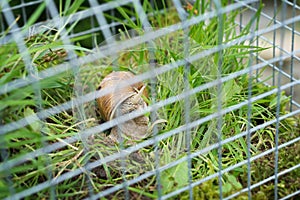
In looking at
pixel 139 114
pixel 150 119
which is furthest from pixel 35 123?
pixel 150 119

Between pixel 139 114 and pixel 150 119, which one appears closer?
pixel 139 114

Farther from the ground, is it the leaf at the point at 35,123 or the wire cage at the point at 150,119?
the leaf at the point at 35,123

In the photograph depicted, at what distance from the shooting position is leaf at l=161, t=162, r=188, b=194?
129 cm

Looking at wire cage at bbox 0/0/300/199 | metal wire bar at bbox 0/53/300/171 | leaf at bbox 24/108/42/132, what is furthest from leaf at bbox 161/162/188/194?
leaf at bbox 24/108/42/132

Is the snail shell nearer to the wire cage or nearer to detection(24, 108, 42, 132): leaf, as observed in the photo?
the wire cage

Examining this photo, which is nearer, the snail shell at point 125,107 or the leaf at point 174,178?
the leaf at point 174,178

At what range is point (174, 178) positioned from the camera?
1301 millimetres

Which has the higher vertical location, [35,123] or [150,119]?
[35,123]

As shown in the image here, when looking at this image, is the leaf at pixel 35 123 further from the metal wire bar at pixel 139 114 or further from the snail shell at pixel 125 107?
the snail shell at pixel 125 107

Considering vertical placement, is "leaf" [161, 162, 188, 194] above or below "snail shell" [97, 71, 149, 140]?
below

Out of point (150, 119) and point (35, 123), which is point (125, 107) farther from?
point (35, 123)

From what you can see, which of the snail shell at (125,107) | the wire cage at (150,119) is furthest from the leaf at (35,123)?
the snail shell at (125,107)

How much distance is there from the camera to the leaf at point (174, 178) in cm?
129

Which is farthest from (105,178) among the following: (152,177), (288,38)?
(288,38)
